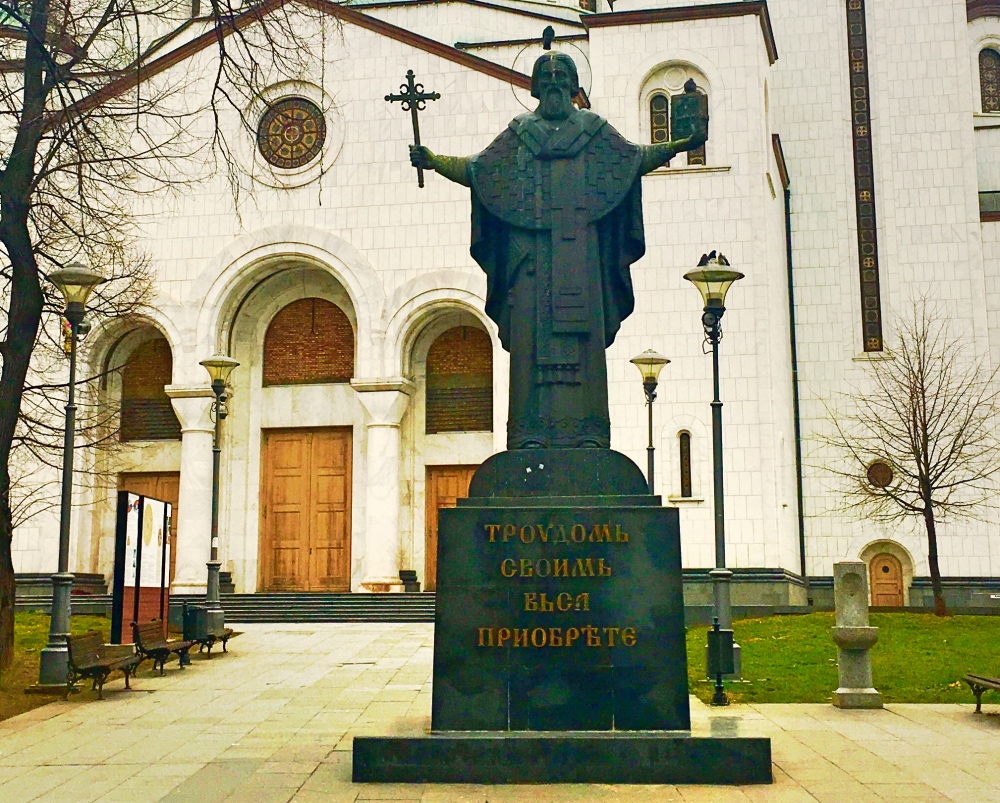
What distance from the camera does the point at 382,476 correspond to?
24.9m

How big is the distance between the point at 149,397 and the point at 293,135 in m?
6.93

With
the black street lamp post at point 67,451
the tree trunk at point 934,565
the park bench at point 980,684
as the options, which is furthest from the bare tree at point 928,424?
the black street lamp post at point 67,451

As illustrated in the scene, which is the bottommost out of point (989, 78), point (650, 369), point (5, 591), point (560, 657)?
point (560, 657)

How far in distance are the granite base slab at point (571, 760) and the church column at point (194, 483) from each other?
58.9ft

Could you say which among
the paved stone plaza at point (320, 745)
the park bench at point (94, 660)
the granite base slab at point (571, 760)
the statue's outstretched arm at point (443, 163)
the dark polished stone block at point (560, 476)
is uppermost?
the statue's outstretched arm at point (443, 163)

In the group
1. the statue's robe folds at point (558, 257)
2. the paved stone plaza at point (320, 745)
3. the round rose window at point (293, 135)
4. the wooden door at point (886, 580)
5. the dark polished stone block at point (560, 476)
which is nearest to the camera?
the paved stone plaza at point (320, 745)

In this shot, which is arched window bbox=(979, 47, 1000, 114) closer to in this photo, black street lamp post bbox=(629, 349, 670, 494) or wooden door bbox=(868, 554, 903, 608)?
wooden door bbox=(868, 554, 903, 608)

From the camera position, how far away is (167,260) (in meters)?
25.8

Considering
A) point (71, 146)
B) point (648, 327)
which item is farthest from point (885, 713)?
point (648, 327)

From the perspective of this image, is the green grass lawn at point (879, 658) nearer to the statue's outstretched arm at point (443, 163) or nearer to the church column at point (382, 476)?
the church column at point (382, 476)

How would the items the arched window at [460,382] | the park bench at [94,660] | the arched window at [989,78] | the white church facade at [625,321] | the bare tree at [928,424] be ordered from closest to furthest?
the park bench at [94,660] < the white church facade at [625,321] < the bare tree at [928,424] < the arched window at [460,382] < the arched window at [989,78]

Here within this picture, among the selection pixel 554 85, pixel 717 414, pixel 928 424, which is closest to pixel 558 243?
pixel 554 85

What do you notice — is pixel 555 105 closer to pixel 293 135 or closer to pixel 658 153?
pixel 658 153

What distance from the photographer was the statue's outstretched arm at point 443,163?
28.4 feet
